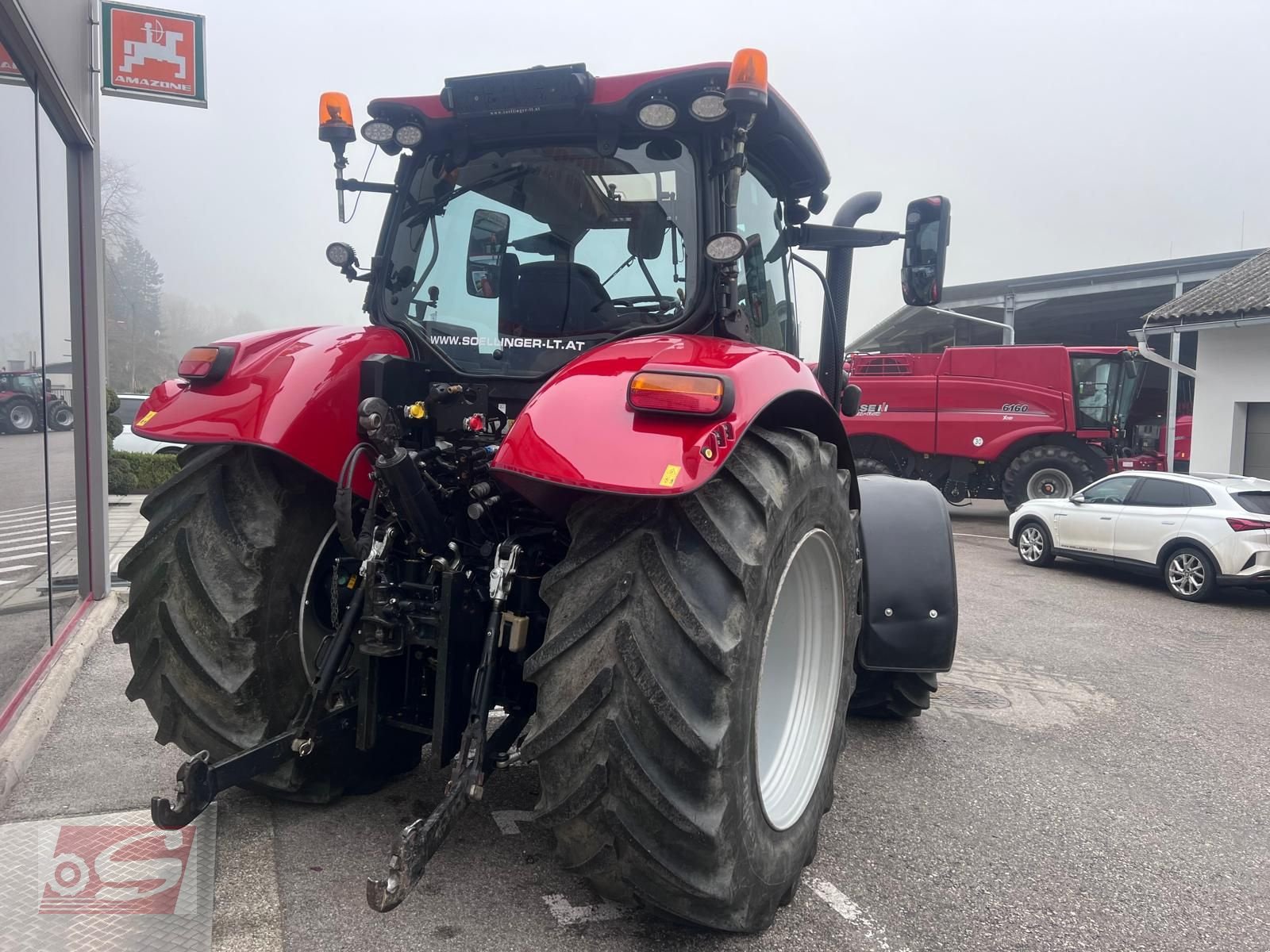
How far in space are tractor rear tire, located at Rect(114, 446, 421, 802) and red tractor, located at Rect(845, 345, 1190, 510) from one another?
12.9 m

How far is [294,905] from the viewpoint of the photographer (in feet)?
8.73

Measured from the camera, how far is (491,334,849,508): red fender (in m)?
2.15

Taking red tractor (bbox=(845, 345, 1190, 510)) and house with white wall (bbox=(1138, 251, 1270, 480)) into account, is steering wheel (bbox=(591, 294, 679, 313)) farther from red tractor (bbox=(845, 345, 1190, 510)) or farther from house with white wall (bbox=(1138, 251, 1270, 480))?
house with white wall (bbox=(1138, 251, 1270, 480))

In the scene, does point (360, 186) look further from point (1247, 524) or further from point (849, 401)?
point (1247, 524)

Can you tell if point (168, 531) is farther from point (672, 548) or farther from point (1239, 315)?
point (1239, 315)

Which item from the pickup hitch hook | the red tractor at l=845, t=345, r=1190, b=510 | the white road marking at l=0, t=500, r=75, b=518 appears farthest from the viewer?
the red tractor at l=845, t=345, r=1190, b=510

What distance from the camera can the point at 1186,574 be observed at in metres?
9.68

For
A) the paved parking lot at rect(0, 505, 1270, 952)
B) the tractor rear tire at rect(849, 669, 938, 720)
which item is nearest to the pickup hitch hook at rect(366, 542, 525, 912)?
the paved parking lot at rect(0, 505, 1270, 952)

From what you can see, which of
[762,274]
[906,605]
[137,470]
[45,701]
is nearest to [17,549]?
[45,701]

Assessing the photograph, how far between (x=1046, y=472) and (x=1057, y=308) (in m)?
16.1

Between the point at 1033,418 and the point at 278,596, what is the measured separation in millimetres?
14888

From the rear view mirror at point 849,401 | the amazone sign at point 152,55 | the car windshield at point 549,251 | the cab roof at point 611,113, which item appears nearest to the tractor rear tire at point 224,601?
the car windshield at point 549,251

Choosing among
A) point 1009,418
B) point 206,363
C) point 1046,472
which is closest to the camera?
point 206,363

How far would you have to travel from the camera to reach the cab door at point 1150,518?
32.6 ft
